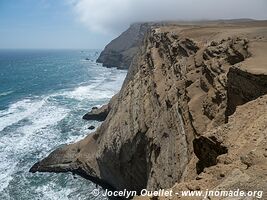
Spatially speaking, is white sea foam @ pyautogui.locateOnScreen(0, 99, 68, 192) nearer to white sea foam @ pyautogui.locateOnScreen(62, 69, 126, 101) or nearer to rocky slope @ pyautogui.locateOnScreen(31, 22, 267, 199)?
rocky slope @ pyautogui.locateOnScreen(31, 22, 267, 199)

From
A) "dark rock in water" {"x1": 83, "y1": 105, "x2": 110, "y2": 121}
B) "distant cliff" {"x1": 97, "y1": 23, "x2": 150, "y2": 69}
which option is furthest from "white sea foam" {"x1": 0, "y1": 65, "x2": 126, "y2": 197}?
"distant cliff" {"x1": 97, "y1": 23, "x2": 150, "y2": 69}

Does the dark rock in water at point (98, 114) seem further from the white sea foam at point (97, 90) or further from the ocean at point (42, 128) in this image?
the white sea foam at point (97, 90)

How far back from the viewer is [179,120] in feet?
84.2

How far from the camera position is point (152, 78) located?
35.5 meters

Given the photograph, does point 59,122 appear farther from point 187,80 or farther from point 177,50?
point 187,80

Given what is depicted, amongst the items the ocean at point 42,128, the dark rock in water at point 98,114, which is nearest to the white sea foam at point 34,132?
the ocean at point 42,128

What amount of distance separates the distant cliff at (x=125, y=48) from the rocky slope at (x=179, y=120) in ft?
307

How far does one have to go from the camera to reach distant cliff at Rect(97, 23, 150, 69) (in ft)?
469

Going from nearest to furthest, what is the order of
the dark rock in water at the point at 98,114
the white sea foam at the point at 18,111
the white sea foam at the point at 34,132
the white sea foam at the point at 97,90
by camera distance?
the white sea foam at the point at 34,132 → the dark rock in water at the point at 98,114 → the white sea foam at the point at 18,111 → the white sea foam at the point at 97,90

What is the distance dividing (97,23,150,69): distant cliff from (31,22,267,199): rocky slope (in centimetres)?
9361

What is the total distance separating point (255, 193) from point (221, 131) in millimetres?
5039

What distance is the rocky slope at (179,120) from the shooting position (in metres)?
14.4

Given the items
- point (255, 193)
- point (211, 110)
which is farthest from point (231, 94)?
point (255, 193)

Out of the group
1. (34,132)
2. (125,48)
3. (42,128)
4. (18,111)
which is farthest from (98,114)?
(125,48)
